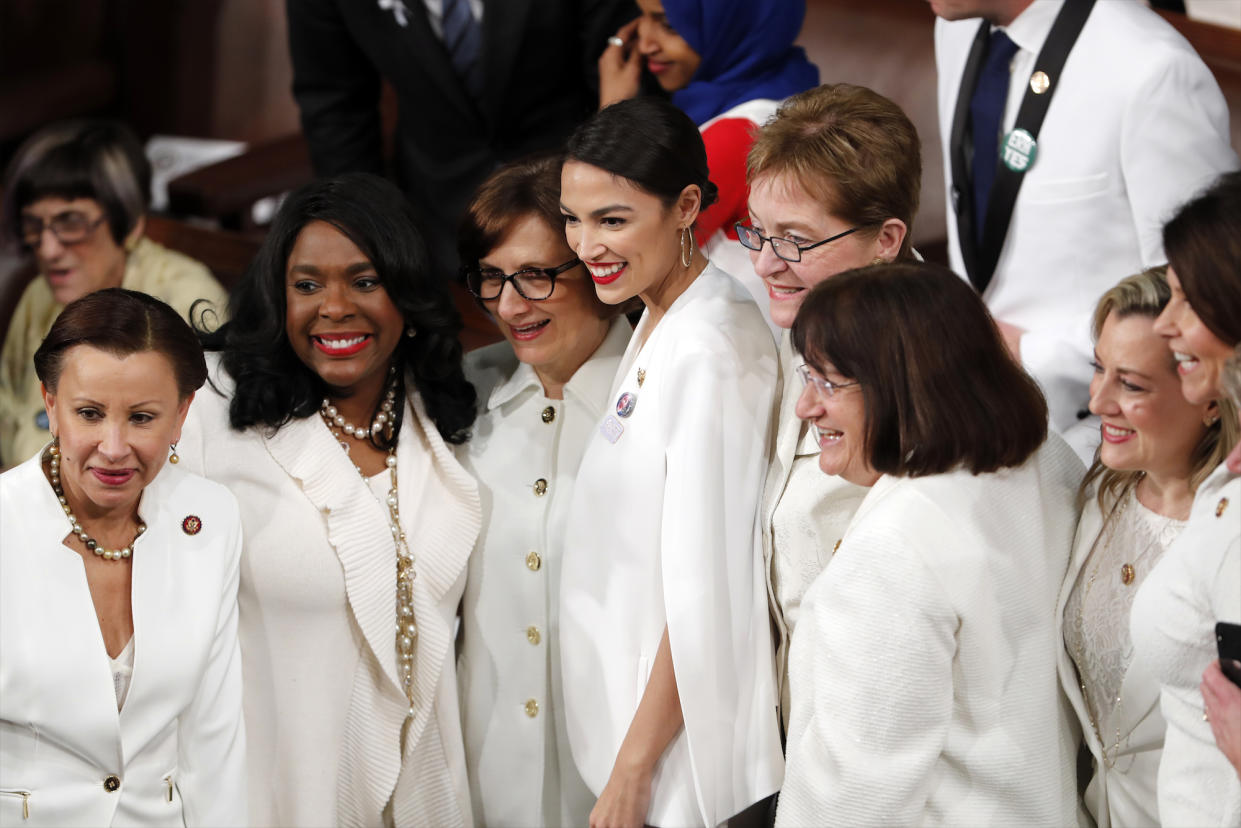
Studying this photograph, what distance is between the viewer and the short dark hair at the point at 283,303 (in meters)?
2.70

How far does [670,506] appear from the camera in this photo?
2418mm

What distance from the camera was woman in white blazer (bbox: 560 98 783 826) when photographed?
241 centimetres

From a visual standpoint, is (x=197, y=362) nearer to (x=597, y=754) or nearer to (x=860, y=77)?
(x=597, y=754)

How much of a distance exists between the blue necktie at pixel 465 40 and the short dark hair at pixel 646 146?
4.18ft

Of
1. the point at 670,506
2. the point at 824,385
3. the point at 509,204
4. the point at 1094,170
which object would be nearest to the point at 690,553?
the point at 670,506

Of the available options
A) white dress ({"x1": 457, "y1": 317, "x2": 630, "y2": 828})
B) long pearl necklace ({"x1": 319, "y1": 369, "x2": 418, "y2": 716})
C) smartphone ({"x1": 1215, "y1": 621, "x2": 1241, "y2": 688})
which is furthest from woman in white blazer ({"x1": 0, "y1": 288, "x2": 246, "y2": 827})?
smartphone ({"x1": 1215, "y1": 621, "x2": 1241, "y2": 688})

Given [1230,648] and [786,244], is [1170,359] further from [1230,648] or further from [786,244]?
[786,244]

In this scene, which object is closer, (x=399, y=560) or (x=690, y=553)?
(x=690, y=553)

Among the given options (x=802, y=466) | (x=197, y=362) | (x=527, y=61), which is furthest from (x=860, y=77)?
(x=197, y=362)

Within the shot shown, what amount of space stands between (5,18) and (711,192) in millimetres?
3789

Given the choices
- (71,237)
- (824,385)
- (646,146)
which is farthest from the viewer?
(71,237)

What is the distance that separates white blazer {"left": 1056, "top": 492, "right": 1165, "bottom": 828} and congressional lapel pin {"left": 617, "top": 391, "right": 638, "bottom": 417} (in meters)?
0.75

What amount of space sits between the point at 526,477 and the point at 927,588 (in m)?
1.08

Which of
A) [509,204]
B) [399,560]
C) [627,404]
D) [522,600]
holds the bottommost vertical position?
[522,600]
